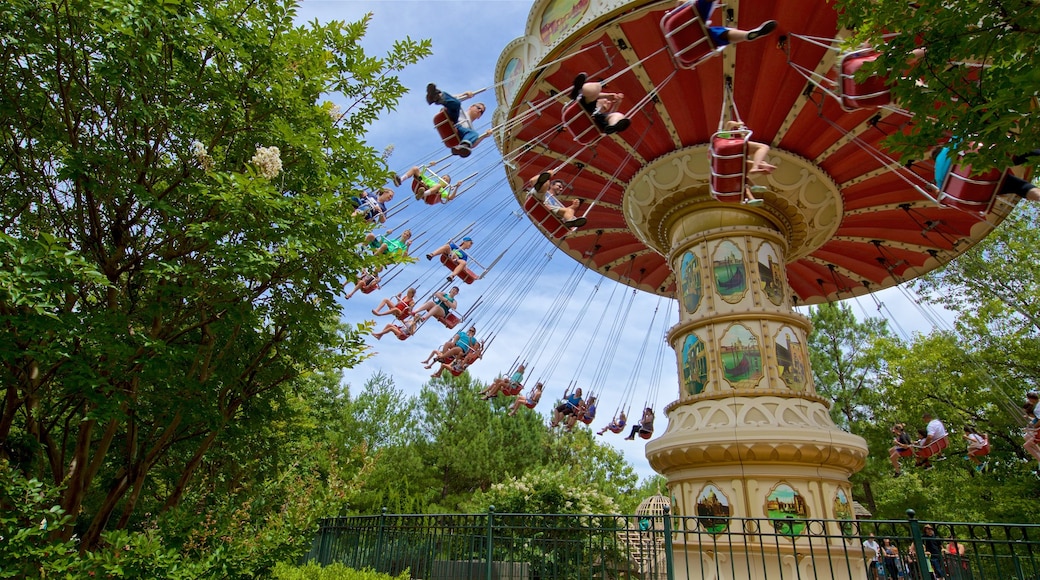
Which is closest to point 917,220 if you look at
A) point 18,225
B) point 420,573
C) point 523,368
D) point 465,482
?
point 523,368

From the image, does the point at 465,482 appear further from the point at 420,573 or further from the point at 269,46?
the point at 269,46

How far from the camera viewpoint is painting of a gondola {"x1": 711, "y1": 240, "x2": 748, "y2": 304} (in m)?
9.62

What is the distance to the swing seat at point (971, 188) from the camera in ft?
21.2

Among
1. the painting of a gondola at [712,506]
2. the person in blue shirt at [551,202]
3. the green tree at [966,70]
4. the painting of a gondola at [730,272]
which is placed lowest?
the painting of a gondola at [712,506]

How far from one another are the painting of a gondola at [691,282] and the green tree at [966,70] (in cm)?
499

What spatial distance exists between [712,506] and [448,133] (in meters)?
7.09

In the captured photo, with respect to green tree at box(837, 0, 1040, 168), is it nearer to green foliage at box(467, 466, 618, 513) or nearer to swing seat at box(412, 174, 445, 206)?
swing seat at box(412, 174, 445, 206)

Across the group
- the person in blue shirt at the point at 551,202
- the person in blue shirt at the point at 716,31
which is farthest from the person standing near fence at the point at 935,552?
the person in blue shirt at the point at 551,202

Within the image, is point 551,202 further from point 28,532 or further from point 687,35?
point 28,532

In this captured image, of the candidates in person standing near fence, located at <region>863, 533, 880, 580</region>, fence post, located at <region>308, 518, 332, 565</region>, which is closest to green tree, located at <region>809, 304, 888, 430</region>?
person standing near fence, located at <region>863, 533, 880, 580</region>

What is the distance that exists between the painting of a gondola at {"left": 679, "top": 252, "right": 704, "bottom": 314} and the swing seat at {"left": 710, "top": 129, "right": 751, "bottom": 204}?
107 inches

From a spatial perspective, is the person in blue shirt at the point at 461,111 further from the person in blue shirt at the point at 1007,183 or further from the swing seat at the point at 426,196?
the person in blue shirt at the point at 1007,183

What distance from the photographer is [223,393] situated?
230 inches

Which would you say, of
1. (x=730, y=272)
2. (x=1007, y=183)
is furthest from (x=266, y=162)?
(x=1007, y=183)
